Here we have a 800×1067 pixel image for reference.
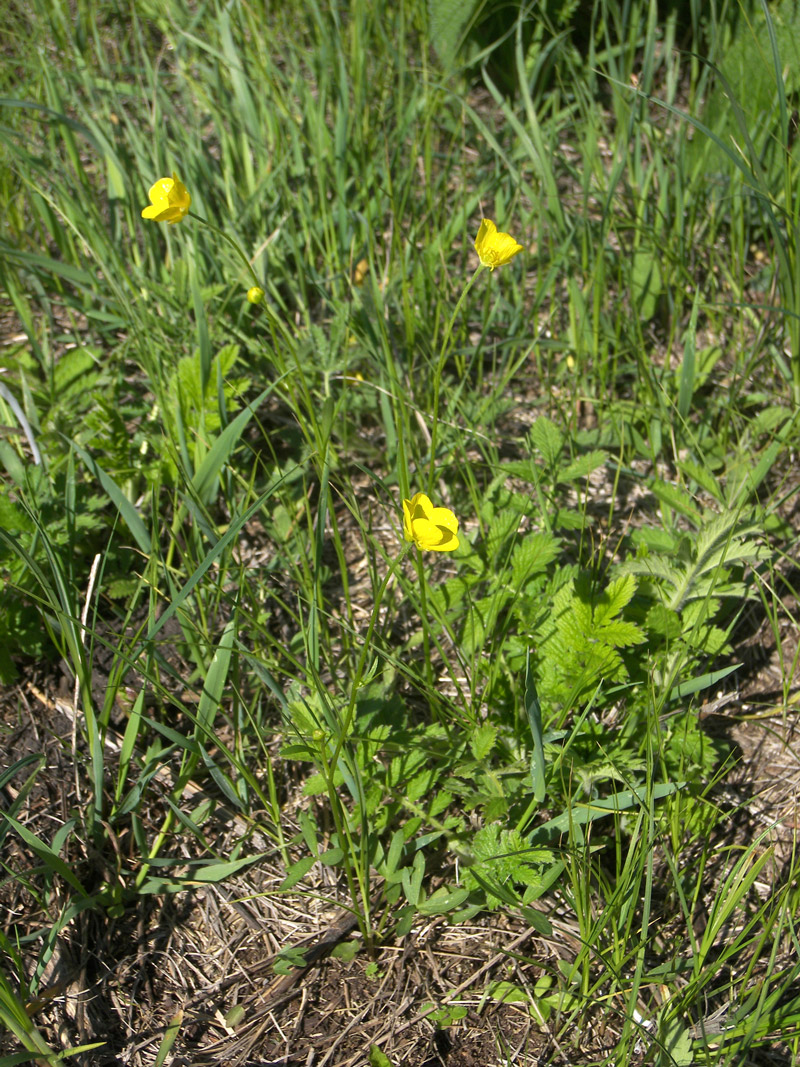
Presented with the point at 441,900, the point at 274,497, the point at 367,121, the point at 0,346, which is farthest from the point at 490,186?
the point at 441,900

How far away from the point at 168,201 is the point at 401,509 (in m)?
0.93

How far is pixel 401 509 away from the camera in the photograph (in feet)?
6.49

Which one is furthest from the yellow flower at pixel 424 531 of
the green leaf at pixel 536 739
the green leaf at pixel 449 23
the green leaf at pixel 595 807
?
the green leaf at pixel 449 23

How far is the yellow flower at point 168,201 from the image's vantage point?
123cm

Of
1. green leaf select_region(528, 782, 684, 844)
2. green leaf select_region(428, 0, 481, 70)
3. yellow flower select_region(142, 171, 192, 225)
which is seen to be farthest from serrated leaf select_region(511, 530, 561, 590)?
green leaf select_region(428, 0, 481, 70)

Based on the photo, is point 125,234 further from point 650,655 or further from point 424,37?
point 650,655

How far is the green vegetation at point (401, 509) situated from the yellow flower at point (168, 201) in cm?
26

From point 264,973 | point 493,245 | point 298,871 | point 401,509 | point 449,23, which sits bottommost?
point 264,973

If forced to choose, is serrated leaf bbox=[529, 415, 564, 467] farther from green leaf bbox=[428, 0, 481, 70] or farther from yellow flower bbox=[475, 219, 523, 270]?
green leaf bbox=[428, 0, 481, 70]

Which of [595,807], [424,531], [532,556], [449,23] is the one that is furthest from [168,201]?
[449,23]

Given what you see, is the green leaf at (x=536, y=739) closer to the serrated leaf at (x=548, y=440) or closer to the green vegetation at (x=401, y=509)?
the green vegetation at (x=401, y=509)

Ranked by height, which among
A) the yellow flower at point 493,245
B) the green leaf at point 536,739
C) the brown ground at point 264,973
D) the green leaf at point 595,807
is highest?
the yellow flower at point 493,245

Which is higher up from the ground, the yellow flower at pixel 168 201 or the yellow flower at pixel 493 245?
the yellow flower at pixel 168 201

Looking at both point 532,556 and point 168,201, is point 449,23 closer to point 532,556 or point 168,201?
point 168,201
